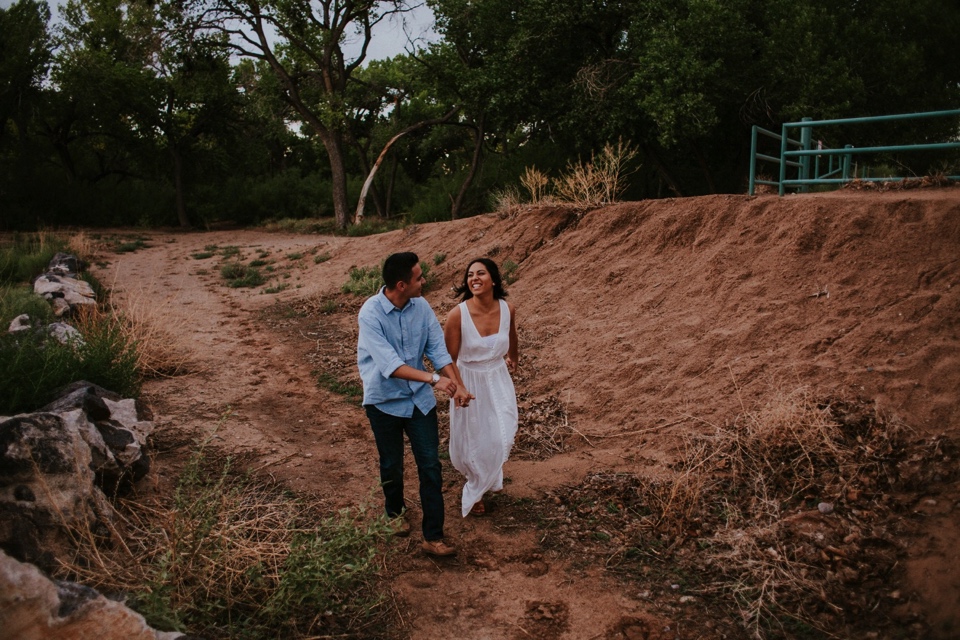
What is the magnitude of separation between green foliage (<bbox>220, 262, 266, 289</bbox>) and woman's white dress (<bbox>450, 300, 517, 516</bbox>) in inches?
390

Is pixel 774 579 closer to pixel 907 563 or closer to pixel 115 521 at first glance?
pixel 907 563

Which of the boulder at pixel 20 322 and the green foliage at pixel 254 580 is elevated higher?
the boulder at pixel 20 322

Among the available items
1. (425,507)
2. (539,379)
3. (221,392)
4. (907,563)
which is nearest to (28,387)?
(221,392)

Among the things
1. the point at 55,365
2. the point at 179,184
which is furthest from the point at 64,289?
the point at 179,184

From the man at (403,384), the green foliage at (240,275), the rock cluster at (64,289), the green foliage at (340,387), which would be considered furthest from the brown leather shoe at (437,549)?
the green foliage at (240,275)

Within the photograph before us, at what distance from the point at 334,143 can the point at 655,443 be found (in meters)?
19.0

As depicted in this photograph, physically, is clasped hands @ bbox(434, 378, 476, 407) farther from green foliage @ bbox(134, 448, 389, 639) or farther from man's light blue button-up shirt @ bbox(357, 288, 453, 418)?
green foliage @ bbox(134, 448, 389, 639)

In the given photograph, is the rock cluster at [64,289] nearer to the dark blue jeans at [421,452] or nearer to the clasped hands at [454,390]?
the dark blue jeans at [421,452]

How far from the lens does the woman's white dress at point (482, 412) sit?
15.2 ft

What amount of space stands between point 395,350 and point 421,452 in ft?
1.96

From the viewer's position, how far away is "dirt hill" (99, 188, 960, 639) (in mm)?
3824

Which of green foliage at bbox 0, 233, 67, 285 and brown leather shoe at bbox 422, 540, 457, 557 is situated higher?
green foliage at bbox 0, 233, 67, 285

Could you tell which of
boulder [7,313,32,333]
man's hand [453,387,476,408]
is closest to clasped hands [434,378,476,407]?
man's hand [453,387,476,408]

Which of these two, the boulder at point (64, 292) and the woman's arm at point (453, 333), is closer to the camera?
the woman's arm at point (453, 333)
